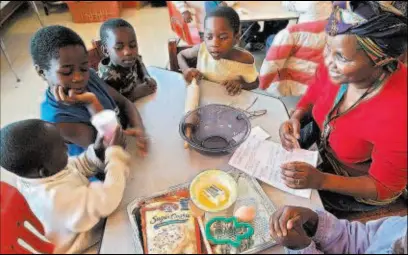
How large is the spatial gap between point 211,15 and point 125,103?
0.58 metres

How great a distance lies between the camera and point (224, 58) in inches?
60.0

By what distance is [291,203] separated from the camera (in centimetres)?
95

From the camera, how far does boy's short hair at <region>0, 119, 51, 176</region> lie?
78 cm

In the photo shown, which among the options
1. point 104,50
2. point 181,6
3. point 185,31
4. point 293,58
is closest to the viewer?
point 104,50

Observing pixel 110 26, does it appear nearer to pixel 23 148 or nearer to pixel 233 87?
pixel 233 87

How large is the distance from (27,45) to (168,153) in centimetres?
321

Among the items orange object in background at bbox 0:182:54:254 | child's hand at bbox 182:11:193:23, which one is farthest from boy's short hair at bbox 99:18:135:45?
child's hand at bbox 182:11:193:23

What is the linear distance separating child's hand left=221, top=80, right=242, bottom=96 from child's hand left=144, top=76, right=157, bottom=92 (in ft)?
1.03

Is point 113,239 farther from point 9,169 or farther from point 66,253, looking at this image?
point 9,169

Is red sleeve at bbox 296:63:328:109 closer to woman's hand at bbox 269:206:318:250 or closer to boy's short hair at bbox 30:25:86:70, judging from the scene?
woman's hand at bbox 269:206:318:250

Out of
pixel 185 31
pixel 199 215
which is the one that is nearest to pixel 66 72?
pixel 199 215

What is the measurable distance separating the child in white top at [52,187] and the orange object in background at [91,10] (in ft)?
11.6

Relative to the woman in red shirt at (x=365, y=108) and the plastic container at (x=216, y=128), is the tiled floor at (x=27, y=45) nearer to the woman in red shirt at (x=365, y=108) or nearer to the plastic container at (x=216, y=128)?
the plastic container at (x=216, y=128)

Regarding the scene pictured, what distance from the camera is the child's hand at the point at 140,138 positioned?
3.71 feet
